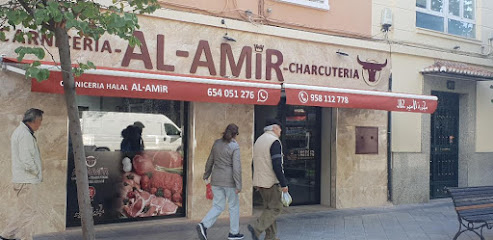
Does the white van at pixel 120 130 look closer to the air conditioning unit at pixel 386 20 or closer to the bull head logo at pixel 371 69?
the bull head logo at pixel 371 69

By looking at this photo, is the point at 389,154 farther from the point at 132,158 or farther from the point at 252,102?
the point at 132,158

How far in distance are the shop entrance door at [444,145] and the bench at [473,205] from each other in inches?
194

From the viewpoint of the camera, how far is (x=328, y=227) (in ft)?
27.6

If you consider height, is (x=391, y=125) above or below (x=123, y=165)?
above

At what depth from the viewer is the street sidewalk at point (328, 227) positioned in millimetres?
7504

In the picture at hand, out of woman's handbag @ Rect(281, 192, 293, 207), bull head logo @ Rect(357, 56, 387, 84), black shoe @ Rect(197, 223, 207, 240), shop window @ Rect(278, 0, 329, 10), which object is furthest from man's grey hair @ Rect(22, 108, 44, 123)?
bull head logo @ Rect(357, 56, 387, 84)

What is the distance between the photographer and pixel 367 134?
10906 millimetres

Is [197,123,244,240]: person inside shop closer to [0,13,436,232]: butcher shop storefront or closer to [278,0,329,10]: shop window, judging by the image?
[0,13,436,232]: butcher shop storefront

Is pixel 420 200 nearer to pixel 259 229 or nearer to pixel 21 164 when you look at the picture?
pixel 259 229

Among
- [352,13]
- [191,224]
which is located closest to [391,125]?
[352,13]

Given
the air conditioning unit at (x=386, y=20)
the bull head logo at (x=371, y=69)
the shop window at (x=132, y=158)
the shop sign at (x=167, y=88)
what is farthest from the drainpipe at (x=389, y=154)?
the shop window at (x=132, y=158)

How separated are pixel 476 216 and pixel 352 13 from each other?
5.38m

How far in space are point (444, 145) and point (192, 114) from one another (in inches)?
281

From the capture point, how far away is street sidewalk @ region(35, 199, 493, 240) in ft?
24.6
